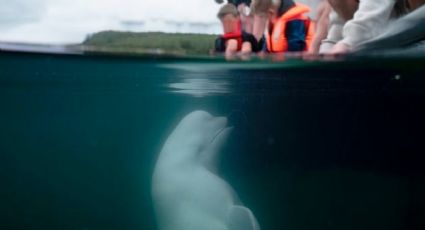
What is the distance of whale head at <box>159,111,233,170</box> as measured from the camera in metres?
2.99

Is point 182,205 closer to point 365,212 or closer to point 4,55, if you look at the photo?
point 365,212

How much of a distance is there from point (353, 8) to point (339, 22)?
11cm

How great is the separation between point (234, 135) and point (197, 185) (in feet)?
1.63

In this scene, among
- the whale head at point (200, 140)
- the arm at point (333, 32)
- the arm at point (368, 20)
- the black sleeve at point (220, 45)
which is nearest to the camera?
the arm at point (368, 20)

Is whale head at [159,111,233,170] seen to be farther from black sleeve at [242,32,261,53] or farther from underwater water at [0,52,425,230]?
black sleeve at [242,32,261,53]

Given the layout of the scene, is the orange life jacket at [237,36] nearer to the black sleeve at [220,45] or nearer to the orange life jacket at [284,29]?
the black sleeve at [220,45]

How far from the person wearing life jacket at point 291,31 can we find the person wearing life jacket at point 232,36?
0.52ft

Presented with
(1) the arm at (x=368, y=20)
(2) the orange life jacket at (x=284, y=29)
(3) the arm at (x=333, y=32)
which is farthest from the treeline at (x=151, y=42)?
(1) the arm at (x=368, y=20)

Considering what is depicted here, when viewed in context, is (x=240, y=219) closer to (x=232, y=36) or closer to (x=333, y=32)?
(x=232, y=36)

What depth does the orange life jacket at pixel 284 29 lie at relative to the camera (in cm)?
253

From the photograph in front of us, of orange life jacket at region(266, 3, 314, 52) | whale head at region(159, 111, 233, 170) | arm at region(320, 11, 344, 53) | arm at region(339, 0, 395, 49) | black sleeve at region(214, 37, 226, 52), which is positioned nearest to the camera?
arm at region(339, 0, 395, 49)

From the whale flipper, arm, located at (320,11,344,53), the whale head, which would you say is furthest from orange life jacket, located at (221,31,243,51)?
the whale flipper

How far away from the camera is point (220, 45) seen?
2453mm

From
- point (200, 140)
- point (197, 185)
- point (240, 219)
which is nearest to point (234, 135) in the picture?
point (200, 140)
